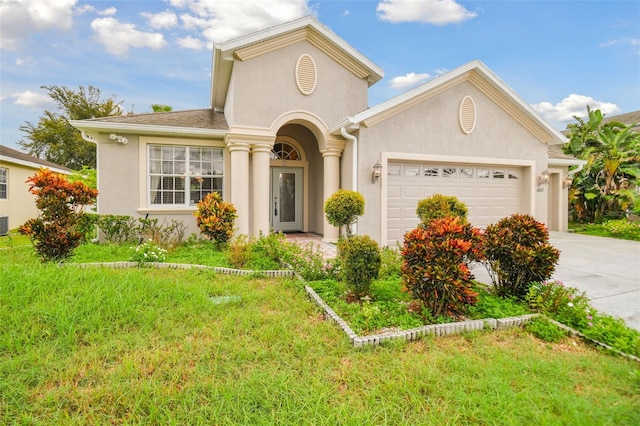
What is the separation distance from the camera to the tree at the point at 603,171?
15.3 metres

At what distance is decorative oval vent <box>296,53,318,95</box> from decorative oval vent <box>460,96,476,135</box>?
516 cm

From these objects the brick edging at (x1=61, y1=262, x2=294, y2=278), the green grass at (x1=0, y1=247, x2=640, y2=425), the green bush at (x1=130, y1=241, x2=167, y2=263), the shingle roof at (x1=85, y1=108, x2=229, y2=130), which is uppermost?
the shingle roof at (x1=85, y1=108, x2=229, y2=130)

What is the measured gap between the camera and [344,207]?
330 inches

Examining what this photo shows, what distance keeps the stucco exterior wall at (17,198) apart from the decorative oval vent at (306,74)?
47.3ft

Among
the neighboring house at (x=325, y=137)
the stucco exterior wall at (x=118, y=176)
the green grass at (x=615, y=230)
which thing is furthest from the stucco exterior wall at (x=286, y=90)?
the green grass at (x=615, y=230)

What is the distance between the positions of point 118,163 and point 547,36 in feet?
52.4

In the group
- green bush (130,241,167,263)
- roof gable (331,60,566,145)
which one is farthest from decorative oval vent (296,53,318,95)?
green bush (130,241,167,263)

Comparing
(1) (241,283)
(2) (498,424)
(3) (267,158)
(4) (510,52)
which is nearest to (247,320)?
(1) (241,283)

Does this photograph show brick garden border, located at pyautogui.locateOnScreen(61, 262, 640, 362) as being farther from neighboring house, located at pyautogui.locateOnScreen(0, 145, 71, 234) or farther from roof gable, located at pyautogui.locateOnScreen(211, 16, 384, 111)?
neighboring house, located at pyautogui.locateOnScreen(0, 145, 71, 234)

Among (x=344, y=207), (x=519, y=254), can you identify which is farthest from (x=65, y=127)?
(x=519, y=254)

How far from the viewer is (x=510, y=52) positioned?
13352 mm

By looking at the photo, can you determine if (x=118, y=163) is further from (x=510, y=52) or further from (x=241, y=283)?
(x=510, y=52)

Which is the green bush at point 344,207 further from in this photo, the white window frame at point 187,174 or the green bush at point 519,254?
the white window frame at point 187,174

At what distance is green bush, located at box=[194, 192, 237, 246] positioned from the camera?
29.3 feet
